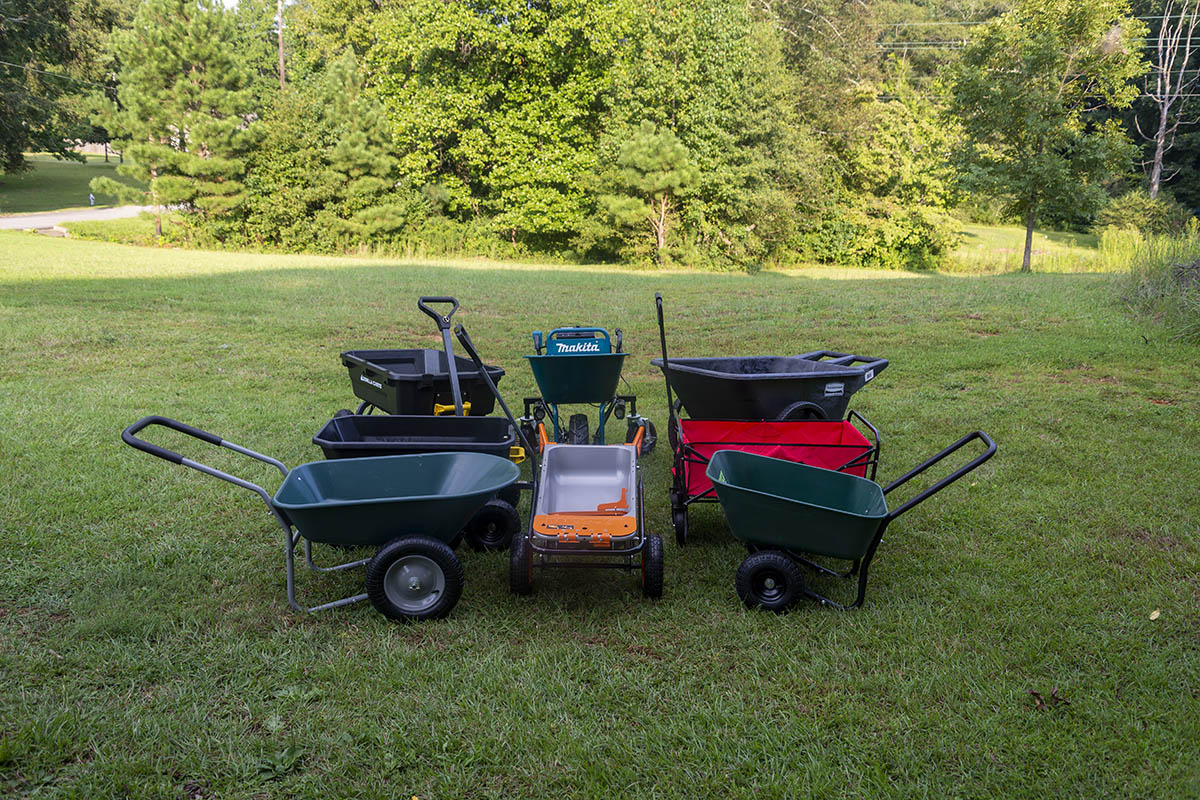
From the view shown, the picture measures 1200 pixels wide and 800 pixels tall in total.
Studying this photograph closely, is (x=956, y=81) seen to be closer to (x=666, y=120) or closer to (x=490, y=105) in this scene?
(x=666, y=120)

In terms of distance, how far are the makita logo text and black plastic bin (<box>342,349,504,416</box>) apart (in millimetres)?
504

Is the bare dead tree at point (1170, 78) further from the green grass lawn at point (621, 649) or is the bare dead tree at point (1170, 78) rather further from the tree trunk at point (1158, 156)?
the green grass lawn at point (621, 649)

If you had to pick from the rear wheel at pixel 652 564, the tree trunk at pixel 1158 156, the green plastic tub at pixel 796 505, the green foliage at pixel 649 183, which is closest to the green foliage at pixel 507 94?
the green foliage at pixel 649 183

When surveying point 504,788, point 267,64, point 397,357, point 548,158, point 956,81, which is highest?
point 267,64

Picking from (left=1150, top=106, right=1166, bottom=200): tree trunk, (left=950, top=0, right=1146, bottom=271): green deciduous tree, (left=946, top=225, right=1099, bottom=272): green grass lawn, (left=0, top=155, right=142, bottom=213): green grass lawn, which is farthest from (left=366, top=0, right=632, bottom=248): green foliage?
(left=1150, top=106, right=1166, bottom=200): tree trunk

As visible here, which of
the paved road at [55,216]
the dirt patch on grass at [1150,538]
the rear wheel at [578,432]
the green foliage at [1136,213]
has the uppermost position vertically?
the green foliage at [1136,213]

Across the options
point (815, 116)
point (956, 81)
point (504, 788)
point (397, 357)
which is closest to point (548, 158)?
point (815, 116)

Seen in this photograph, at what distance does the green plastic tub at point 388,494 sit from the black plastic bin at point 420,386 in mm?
1034

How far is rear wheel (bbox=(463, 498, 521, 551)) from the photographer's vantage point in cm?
378

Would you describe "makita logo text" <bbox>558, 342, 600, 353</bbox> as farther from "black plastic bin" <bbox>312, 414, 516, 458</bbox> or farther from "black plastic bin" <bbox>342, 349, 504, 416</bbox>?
"black plastic bin" <bbox>312, 414, 516, 458</bbox>

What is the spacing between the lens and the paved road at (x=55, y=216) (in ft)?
78.8

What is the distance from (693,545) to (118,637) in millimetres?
2487

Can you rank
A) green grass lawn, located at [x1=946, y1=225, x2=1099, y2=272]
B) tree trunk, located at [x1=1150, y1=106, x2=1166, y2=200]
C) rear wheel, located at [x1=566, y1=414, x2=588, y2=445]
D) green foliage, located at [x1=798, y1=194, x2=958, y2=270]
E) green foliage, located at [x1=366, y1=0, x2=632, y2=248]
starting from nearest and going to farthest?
rear wheel, located at [x1=566, y1=414, x2=588, y2=445], green grass lawn, located at [x1=946, y1=225, x2=1099, y2=272], green foliage, located at [x1=366, y1=0, x2=632, y2=248], green foliage, located at [x1=798, y1=194, x2=958, y2=270], tree trunk, located at [x1=1150, y1=106, x2=1166, y2=200]

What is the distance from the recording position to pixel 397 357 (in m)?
5.44
